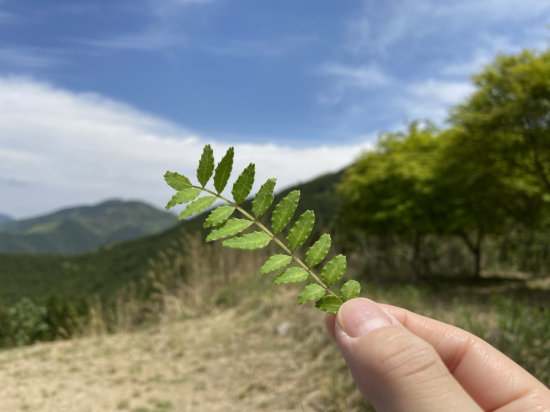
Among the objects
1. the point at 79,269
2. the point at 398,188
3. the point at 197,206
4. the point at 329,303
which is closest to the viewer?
the point at 197,206

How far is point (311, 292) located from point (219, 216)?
0.20 metres

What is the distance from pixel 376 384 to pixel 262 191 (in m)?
0.42

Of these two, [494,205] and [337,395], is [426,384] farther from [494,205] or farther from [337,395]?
[494,205]

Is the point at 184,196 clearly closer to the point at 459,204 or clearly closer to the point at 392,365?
the point at 392,365

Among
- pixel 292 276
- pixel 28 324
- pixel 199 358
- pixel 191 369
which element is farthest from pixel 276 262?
pixel 28 324

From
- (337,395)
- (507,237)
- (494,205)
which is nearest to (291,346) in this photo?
(337,395)

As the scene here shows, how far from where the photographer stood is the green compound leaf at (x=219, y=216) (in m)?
0.67

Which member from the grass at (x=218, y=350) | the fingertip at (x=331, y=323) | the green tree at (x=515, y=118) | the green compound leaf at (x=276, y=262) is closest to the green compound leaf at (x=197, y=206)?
the green compound leaf at (x=276, y=262)

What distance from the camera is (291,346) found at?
4.84 meters

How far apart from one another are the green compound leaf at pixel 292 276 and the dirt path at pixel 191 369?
3.01 metres

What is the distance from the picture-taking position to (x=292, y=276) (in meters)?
0.69

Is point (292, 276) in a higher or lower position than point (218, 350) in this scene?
higher

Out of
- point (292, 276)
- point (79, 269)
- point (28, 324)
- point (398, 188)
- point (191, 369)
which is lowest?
point (79, 269)

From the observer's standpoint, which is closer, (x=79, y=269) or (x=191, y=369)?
(x=191, y=369)
